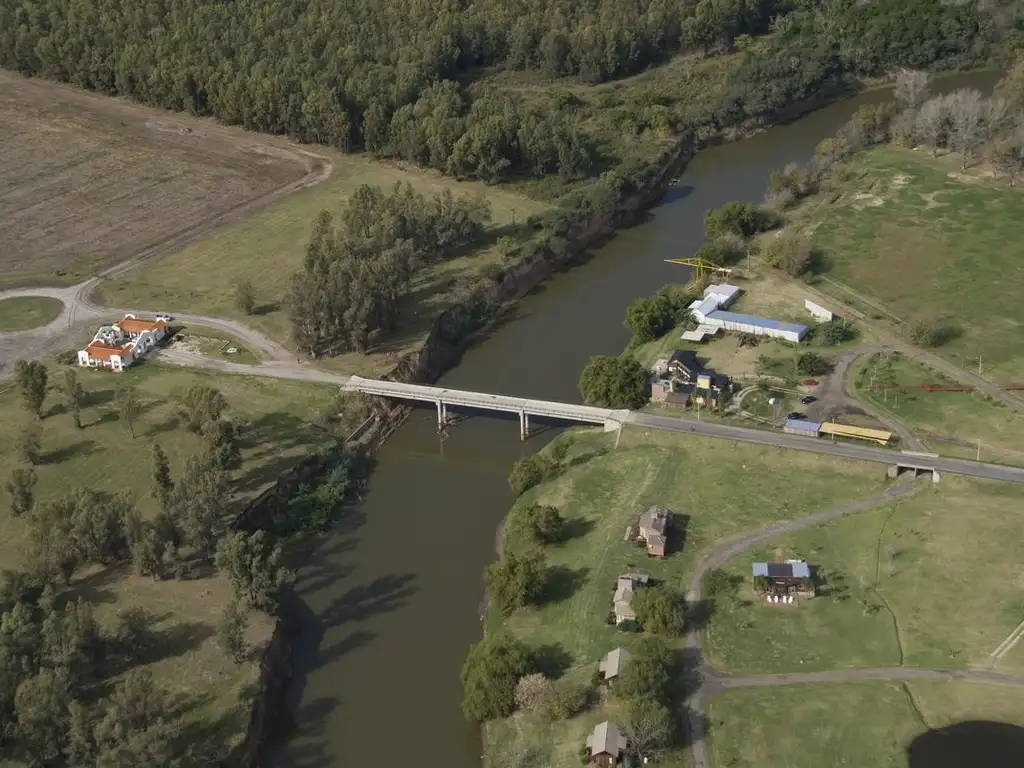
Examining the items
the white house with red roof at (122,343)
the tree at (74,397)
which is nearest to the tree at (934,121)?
the white house with red roof at (122,343)

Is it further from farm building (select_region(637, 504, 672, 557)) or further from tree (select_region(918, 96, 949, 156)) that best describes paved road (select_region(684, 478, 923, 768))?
tree (select_region(918, 96, 949, 156))

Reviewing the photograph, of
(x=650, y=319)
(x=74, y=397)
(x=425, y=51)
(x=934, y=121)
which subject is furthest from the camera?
(x=425, y=51)

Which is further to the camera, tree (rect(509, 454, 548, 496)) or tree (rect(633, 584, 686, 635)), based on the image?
tree (rect(509, 454, 548, 496))

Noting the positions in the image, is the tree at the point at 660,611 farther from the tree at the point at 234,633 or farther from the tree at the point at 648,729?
the tree at the point at 234,633

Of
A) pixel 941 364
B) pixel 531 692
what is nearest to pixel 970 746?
pixel 531 692

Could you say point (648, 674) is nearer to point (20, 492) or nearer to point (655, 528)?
point (655, 528)

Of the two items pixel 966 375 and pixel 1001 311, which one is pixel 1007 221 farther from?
pixel 966 375

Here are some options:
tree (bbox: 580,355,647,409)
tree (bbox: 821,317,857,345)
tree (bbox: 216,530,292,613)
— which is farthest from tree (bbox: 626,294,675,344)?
tree (bbox: 216,530,292,613)
